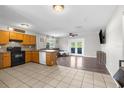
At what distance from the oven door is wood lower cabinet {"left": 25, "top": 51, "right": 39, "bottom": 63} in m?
0.35

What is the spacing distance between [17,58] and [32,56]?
109cm

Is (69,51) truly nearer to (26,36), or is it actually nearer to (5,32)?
(26,36)

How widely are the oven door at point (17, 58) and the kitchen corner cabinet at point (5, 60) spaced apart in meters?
0.19

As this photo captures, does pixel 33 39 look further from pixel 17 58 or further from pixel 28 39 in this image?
pixel 17 58

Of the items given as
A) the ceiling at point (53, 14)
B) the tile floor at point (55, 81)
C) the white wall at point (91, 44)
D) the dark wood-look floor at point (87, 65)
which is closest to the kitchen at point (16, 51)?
the ceiling at point (53, 14)

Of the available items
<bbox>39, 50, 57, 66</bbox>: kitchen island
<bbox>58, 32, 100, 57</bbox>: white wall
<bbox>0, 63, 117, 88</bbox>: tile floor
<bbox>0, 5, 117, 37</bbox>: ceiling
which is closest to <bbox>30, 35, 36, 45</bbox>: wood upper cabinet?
<bbox>39, 50, 57, 66</bbox>: kitchen island

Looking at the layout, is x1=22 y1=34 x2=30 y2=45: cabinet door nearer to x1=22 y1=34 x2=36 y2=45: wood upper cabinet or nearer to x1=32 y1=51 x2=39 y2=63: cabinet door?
x1=22 y1=34 x2=36 y2=45: wood upper cabinet

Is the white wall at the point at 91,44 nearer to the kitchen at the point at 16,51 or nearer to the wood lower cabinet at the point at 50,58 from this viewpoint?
the kitchen at the point at 16,51

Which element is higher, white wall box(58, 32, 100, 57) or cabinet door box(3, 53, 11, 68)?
white wall box(58, 32, 100, 57)

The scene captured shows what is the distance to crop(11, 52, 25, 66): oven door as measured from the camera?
446 cm

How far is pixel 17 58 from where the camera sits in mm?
4672

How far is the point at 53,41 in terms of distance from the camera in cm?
938
